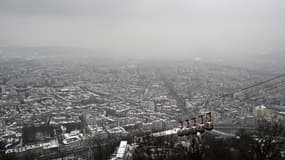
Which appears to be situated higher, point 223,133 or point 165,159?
point 165,159

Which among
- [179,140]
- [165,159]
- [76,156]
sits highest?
[165,159]

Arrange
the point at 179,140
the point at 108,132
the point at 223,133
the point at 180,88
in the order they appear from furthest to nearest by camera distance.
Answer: the point at 180,88 < the point at 108,132 < the point at 223,133 < the point at 179,140

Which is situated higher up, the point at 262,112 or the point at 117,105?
the point at 262,112

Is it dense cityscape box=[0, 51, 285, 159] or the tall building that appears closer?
dense cityscape box=[0, 51, 285, 159]

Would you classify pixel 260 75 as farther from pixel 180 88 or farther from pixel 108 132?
pixel 108 132

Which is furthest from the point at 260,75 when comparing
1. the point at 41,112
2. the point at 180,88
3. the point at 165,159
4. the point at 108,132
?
the point at 165,159

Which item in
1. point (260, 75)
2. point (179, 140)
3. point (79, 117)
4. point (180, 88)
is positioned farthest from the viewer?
point (260, 75)

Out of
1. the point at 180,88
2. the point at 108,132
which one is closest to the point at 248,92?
the point at 180,88

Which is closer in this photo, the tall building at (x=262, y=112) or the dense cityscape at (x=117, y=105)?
the dense cityscape at (x=117, y=105)

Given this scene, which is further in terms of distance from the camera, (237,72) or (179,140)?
(237,72)

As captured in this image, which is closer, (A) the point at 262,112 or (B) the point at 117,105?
(A) the point at 262,112
